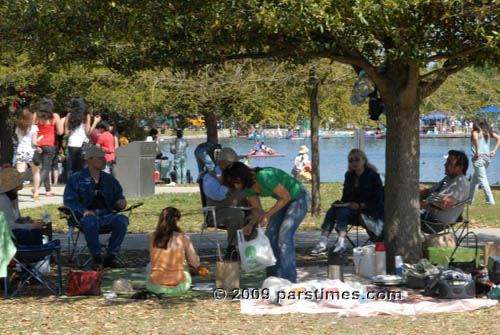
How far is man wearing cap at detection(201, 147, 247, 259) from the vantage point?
9.34 m

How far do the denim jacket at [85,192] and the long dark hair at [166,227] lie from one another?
1.83 m

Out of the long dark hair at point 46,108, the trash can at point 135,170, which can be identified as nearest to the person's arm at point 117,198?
the long dark hair at point 46,108

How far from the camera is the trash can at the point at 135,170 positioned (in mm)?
17203

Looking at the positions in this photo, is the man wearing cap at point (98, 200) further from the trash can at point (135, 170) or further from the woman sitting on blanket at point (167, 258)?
the trash can at point (135, 170)

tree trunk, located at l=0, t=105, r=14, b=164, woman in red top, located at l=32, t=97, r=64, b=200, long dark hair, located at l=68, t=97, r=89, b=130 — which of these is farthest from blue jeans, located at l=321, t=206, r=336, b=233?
tree trunk, located at l=0, t=105, r=14, b=164

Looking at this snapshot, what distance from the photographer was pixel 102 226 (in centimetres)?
902

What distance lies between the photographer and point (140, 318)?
6613 millimetres

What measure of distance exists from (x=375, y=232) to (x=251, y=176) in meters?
2.26

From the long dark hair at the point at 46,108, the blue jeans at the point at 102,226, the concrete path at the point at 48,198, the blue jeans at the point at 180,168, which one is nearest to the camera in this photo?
the blue jeans at the point at 102,226

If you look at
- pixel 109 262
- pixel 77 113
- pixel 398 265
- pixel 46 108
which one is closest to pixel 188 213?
pixel 77 113

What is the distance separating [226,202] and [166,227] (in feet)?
7.34

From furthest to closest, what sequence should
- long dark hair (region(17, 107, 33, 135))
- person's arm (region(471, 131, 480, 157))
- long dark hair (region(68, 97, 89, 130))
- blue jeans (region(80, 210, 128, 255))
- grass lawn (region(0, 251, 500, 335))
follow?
person's arm (region(471, 131, 480, 157))
long dark hair (region(17, 107, 33, 135))
long dark hair (region(68, 97, 89, 130))
blue jeans (region(80, 210, 128, 255))
grass lawn (region(0, 251, 500, 335))

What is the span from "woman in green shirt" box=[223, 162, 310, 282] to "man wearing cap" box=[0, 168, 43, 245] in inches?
77.7

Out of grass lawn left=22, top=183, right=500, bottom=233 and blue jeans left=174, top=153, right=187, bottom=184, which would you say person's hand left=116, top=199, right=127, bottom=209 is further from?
blue jeans left=174, top=153, right=187, bottom=184
